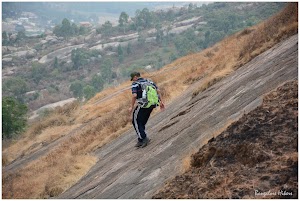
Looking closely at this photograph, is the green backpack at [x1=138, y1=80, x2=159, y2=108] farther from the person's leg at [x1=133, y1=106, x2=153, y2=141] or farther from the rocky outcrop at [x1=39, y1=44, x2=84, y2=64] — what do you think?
the rocky outcrop at [x1=39, y1=44, x2=84, y2=64]

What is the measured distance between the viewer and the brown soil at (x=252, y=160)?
226 inches

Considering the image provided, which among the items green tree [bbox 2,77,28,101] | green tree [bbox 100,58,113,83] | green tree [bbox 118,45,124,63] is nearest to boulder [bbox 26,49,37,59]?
green tree [bbox 118,45,124,63]

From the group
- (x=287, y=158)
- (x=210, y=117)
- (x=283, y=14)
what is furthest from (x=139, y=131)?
(x=283, y=14)

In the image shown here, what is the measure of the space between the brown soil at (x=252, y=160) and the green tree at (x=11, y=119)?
3578 centimetres

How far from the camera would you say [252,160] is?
6.41 meters

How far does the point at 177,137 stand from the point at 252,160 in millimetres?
3347

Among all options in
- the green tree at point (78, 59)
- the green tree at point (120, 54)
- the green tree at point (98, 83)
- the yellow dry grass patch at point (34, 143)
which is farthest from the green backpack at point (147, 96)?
the green tree at point (120, 54)

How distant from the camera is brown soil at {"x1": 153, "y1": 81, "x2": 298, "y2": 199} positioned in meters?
5.73

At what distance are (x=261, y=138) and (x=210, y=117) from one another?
9.66ft

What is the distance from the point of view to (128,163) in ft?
32.8

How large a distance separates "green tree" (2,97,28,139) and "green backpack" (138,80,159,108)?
106 feet

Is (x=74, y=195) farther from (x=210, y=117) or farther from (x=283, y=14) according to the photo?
(x=283, y=14)

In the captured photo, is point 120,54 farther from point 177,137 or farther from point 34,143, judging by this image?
point 177,137

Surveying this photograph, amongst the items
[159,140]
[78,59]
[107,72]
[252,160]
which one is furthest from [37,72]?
[252,160]
